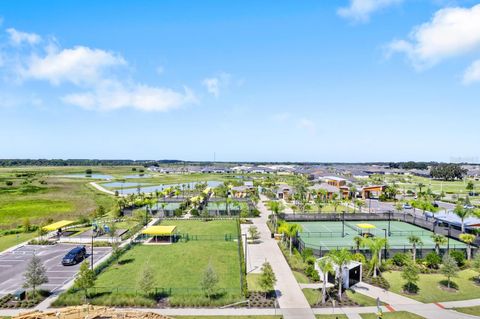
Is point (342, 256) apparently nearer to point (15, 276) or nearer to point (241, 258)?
point (241, 258)

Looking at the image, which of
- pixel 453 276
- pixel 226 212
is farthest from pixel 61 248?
pixel 453 276

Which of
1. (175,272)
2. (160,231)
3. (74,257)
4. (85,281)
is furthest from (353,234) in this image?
(74,257)

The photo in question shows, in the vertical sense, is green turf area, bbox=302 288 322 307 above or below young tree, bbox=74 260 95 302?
below

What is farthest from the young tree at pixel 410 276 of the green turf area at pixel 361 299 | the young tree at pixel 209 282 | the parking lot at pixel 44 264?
the parking lot at pixel 44 264

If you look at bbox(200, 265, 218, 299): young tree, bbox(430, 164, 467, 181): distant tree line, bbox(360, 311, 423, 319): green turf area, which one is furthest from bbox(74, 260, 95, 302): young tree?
bbox(430, 164, 467, 181): distant tree line

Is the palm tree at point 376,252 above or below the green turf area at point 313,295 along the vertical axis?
above

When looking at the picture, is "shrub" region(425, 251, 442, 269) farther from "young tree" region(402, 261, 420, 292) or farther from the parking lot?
the parking lot

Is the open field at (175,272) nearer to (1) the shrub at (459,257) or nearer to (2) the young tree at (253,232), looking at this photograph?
(2) the young tree at (253,232)
